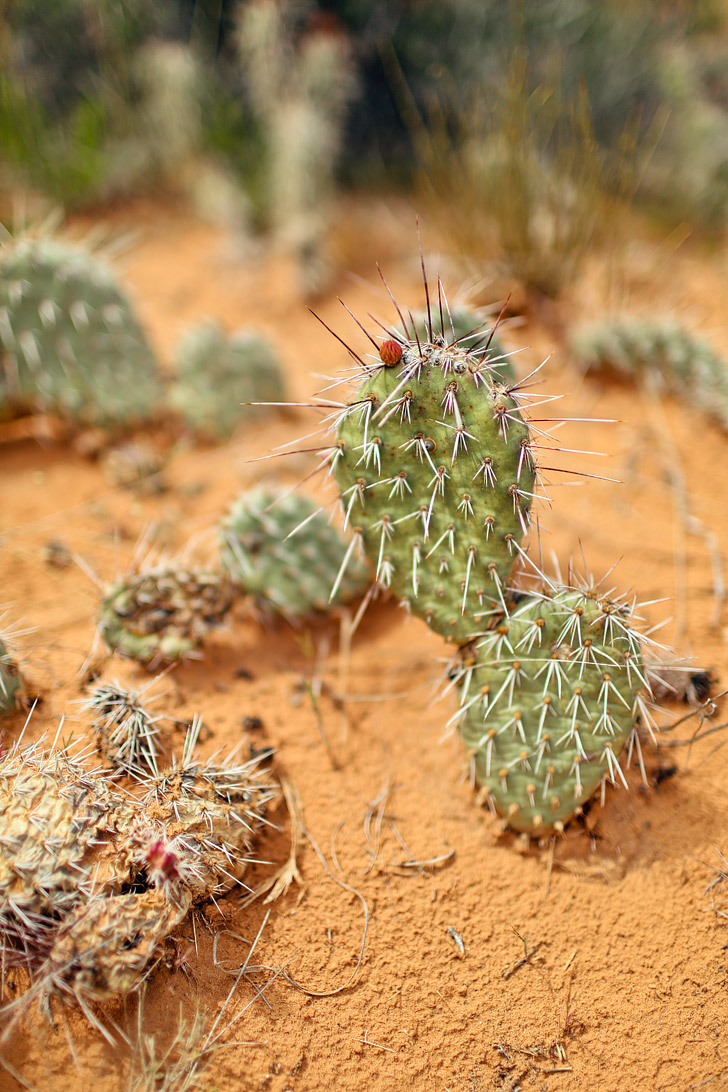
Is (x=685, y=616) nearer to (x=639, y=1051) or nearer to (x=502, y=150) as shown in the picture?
(x=639, y=1051)

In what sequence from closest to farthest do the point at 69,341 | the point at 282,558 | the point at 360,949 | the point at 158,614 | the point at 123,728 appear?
the point at 360,949
the point at 123,728
the point at 158,614
the point at 282,558
the point at 69,341

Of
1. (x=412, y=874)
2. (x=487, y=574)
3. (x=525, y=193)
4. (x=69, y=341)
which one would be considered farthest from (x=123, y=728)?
(x=525, y=193)

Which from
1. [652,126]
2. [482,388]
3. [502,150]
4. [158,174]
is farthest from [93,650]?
[652,126]

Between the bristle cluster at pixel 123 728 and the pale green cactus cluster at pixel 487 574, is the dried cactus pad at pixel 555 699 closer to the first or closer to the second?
the pale green cactus cluster at pixel 487 574

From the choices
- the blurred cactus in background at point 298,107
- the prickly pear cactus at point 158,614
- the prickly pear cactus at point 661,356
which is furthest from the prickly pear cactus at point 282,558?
the blurred cactus in background at point 298,107

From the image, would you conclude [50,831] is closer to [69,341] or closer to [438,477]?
[438,477]
